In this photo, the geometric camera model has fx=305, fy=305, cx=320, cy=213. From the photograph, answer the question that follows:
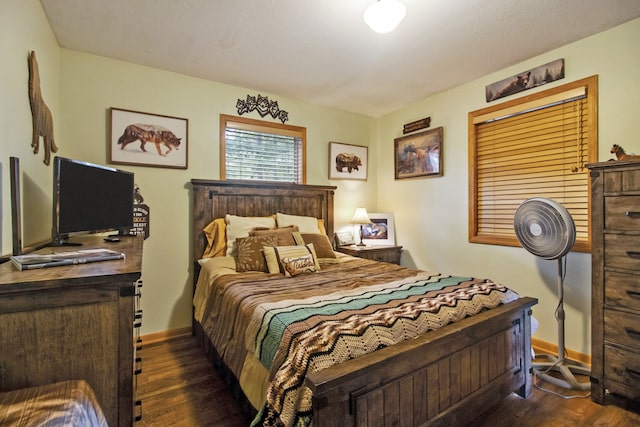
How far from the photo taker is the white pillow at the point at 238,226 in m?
2.88

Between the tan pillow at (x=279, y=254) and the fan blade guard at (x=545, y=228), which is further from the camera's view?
the tan pillow at (x=279, y=254)

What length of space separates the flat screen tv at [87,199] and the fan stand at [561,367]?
10.1ft

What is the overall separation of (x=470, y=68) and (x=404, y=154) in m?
1.24

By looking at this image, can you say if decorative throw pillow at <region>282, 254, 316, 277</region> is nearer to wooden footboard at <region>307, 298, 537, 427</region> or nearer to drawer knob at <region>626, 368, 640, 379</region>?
wooden footboard at <region>307, 298, 537, 427</region>

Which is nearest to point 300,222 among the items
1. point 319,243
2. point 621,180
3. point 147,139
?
point 319,243

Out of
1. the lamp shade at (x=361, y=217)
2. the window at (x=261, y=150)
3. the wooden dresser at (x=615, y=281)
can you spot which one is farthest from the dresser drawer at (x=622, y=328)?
the window at (x=261, y=150)

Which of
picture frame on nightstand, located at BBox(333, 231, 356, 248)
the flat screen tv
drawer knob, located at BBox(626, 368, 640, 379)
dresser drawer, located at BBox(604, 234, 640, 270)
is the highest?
the flat screen tv

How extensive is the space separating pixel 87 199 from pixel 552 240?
300 cm

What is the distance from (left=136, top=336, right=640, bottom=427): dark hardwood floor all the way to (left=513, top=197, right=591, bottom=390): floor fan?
0.56 ft

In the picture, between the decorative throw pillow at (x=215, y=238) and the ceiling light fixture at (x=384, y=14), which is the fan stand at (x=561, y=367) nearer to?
the ceiling light fixture at (x=384, y=14)

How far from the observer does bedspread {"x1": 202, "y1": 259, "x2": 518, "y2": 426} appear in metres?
1.19

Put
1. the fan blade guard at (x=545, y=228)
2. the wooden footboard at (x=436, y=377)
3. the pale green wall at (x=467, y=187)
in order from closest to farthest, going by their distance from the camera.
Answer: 1. the wooden footboard at (x=436, y=377)
2. the fan blade guard at (x=545, y=228)
3. the pale green wall at (x=467, y=187)

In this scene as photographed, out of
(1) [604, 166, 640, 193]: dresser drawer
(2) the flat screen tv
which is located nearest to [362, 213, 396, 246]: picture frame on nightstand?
(1) [604, 166, 640, 193]: dresser drawer

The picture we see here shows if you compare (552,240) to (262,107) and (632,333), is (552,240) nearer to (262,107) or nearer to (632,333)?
(632,333)
